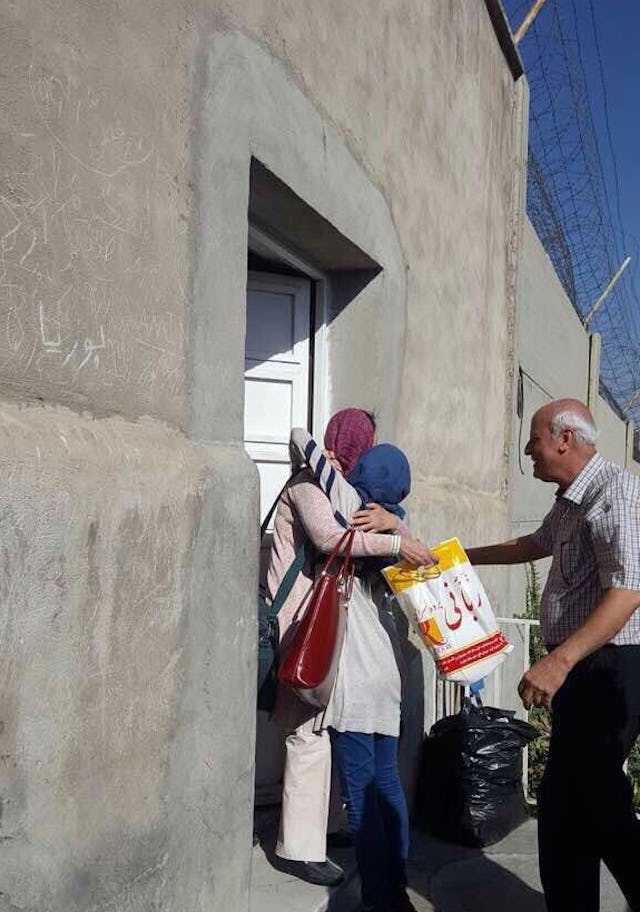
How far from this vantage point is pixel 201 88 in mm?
2635

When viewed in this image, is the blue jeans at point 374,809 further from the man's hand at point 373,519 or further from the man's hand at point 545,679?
the man's hand at point 373,519

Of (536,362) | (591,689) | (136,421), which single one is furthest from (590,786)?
(536,362)

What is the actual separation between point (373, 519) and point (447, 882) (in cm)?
172

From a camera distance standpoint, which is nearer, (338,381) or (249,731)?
(249,731)

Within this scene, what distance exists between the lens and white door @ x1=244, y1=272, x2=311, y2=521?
163 inches

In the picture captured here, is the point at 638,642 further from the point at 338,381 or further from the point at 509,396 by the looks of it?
the point at 509,396

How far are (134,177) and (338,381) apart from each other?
2.06 metres

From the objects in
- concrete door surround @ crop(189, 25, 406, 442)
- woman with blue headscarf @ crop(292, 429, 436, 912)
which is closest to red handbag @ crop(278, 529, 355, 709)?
woman with blue headscarf @ crop(292, 429, 436, 912)

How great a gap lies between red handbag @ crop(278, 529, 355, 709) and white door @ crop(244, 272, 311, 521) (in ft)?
3.33

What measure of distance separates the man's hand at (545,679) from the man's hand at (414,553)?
546 mm

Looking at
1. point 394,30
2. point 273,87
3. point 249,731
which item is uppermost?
point 394,30

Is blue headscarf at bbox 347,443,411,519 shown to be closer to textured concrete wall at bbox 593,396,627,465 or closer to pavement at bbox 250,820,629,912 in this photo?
pavement at bbox 250,820,629,912

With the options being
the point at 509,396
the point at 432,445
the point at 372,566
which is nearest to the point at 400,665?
the point at 372,566

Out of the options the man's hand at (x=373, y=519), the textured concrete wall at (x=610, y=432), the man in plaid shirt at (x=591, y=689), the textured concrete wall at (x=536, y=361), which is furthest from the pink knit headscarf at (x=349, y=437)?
the textured concrete wall at (x=610, y=432)
